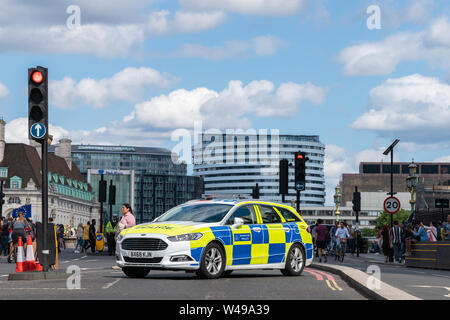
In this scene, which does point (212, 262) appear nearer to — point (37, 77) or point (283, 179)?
point (37, 77)

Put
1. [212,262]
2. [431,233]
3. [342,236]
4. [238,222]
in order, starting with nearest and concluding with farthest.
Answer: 1. [212,262]
2. [238,222]
3. [431,233]
4. [342,236]

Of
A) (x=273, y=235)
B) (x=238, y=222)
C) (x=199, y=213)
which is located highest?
(x=199, y=213)

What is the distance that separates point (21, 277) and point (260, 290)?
5.62m

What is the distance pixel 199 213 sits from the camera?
18.8m

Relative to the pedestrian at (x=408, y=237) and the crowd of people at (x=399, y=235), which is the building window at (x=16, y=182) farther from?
the pedestrian at (x=408, y=237)

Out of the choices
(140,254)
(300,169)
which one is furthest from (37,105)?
(300,169)

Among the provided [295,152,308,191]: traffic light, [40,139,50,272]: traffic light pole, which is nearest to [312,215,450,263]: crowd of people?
[295,152,308,191]: traffic light

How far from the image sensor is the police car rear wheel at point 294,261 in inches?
782

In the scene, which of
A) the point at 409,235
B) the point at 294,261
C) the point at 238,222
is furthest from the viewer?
the point at 409,235

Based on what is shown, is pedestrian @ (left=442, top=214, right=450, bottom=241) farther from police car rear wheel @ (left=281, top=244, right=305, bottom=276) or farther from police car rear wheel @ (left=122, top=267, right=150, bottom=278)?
police car rear wheel @ (left=122, top=267, right=150, bottom=278)

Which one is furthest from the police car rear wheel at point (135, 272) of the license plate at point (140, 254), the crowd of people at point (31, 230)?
the crowd of people at point (31, 230)

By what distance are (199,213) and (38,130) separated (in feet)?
12.0

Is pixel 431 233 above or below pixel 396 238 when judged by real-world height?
above
